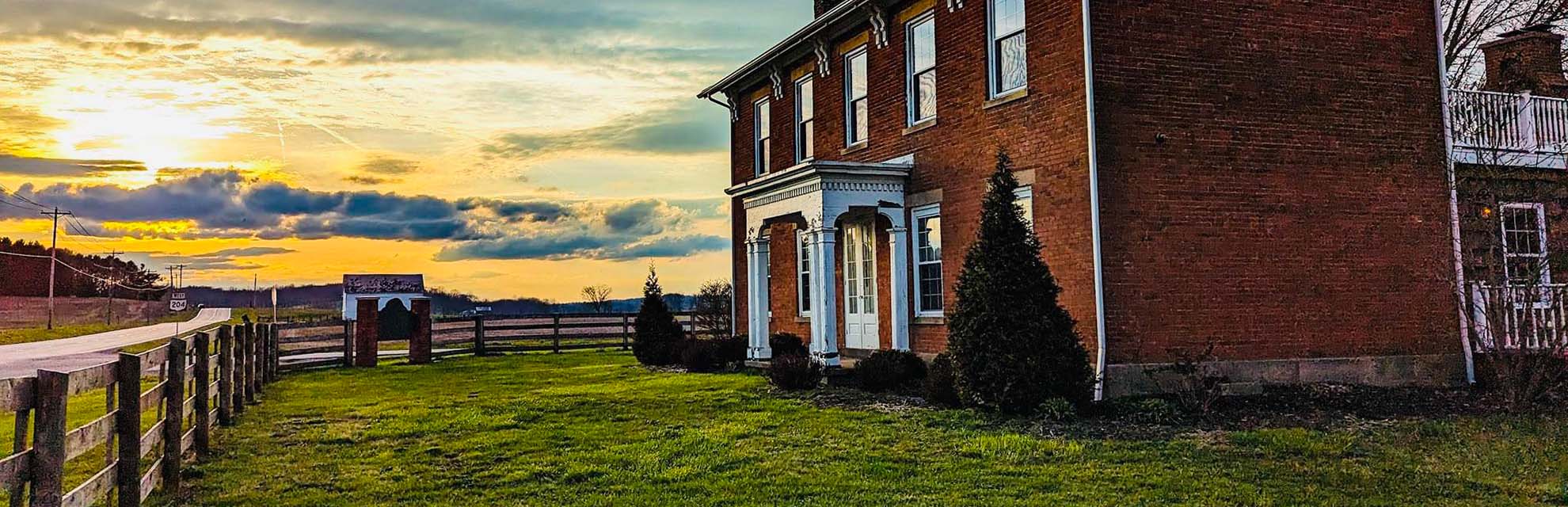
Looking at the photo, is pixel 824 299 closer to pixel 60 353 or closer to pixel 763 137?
pixel 763 137

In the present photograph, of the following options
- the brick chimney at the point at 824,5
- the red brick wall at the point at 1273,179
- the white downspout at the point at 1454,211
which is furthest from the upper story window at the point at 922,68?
the white downspout at the point at 1454,211

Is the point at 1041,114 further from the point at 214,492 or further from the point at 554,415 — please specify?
the point at 214,492

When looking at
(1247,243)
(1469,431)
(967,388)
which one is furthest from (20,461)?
(1247,243)

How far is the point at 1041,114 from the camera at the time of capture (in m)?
14.5

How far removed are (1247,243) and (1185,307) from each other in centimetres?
130

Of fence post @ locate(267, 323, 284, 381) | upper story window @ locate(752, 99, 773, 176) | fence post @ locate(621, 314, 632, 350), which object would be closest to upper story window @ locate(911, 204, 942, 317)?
upper story window @ locate(752, 99, 773, 176)

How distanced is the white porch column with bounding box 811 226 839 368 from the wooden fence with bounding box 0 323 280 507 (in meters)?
8.60

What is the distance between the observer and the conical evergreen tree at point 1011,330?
38.6 feet

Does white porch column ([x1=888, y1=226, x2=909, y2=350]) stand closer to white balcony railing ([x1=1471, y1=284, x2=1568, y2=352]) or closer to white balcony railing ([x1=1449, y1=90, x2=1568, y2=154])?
white balcony railing ([x1=1471, y1=284, x2=1568, y2=352])

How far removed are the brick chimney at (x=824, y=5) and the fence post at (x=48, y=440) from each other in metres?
19.2

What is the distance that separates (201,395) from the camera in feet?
32.3

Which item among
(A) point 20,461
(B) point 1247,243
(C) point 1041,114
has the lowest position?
(A) point 20,461

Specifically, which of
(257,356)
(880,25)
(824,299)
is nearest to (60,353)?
(257,356)

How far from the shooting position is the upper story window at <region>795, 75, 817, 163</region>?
22000 mm
